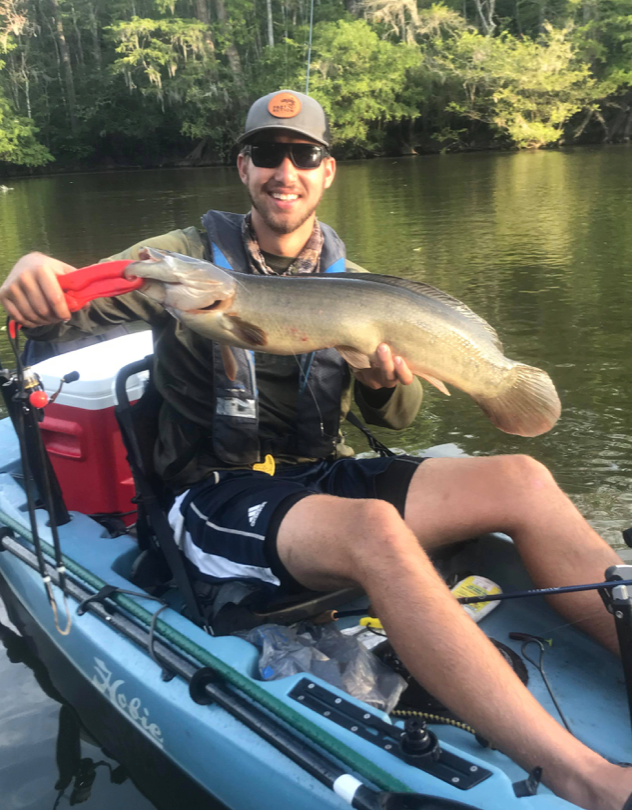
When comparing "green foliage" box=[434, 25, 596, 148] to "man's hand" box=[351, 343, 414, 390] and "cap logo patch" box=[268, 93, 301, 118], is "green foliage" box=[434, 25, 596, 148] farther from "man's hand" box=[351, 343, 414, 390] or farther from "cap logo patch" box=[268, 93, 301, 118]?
"man's hand" box=[351, 343, 414, 390]

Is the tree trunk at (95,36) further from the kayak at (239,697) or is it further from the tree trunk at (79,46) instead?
the kayak at (239,697)

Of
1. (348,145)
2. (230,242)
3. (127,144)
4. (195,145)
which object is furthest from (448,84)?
(230,242)

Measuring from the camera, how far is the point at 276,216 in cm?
289

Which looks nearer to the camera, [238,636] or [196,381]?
[238,636]

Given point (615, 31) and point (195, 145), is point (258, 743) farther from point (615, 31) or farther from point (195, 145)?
point (195, 145)

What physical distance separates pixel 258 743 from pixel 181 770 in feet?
1.84

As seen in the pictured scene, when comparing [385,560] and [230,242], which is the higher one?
[230,242]

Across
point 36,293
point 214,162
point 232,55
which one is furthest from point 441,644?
point 232,55

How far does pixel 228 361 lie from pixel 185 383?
28 cm

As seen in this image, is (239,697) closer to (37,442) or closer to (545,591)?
(545,591)

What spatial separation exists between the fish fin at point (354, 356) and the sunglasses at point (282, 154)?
2.67 ft

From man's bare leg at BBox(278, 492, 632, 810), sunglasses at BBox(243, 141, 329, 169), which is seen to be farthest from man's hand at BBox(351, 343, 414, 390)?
sunglasses at BBox(243, 141, 329, 169)

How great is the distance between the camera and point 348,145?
3609cm

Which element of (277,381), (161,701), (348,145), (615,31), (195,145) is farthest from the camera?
(195,145)
